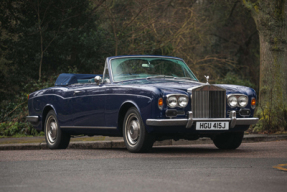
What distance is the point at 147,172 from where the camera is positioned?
20.7ft

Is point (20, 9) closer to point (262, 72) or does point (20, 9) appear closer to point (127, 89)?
point (262, 72)

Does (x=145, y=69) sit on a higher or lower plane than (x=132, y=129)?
higher

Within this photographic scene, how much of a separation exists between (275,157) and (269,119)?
5254mm

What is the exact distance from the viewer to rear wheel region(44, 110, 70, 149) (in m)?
10.5

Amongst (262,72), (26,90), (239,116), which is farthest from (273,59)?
(26,90)

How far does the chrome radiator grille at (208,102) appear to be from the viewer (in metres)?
8.36

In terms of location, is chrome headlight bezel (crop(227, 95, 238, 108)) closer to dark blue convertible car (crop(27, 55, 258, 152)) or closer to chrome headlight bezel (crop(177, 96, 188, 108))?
dark blue convertible car (crop(27, 55, 258, 152))

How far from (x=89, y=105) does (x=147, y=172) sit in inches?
142

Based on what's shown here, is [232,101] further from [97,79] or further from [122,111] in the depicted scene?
[97,79]

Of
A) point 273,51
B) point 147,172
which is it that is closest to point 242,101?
point 147,172

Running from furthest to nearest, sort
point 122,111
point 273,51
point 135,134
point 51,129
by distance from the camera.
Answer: point 273,51, point 51,129, point 122,111, point 135,134

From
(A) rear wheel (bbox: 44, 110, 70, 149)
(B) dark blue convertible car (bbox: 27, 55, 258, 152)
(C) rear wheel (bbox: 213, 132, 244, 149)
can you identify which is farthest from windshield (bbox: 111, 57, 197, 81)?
(A) rear wheel (bbox: 44, 110, 70, 149)

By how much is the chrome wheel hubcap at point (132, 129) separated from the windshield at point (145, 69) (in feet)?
3.48

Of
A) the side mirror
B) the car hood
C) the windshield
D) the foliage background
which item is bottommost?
the car hood
